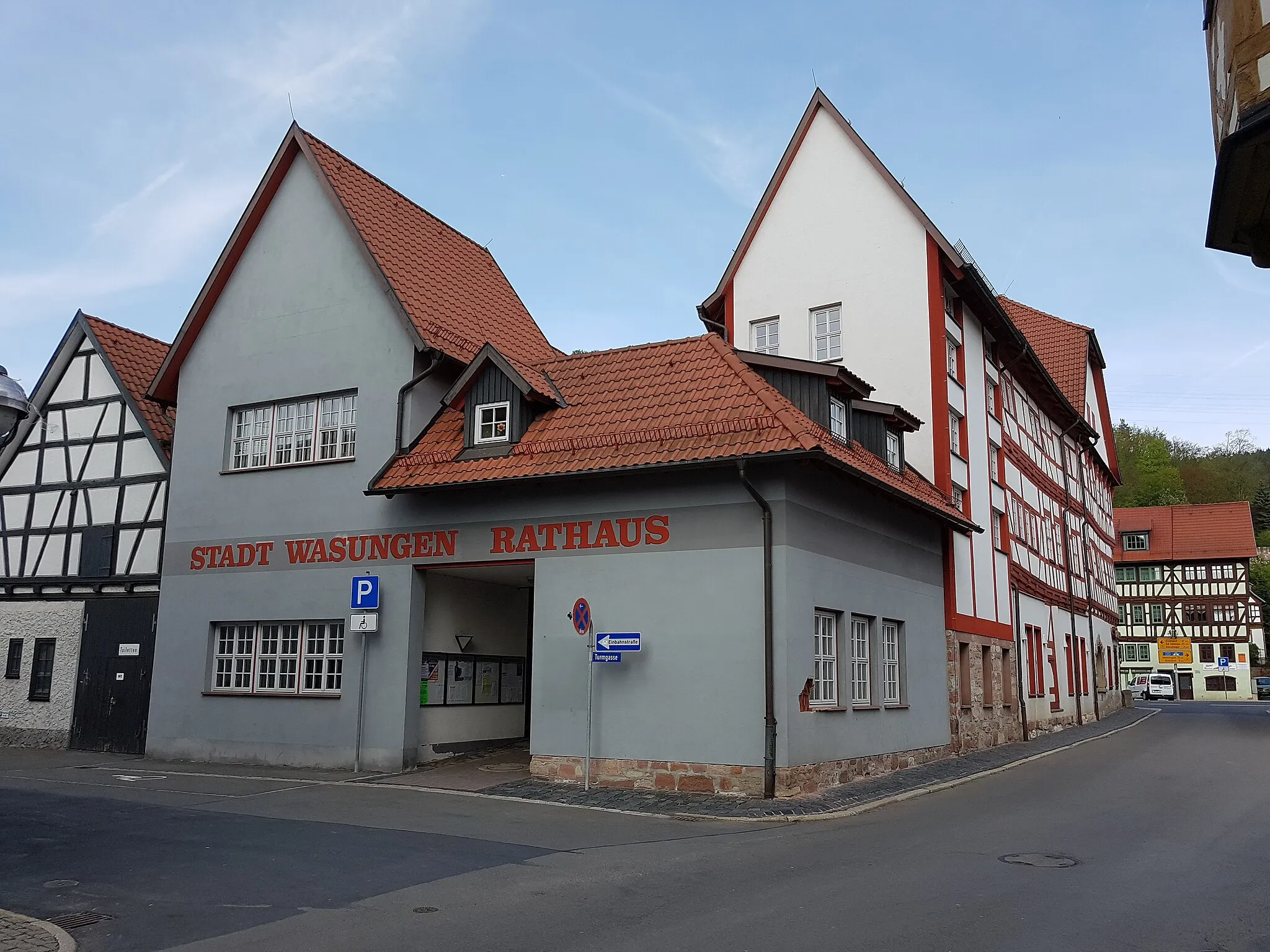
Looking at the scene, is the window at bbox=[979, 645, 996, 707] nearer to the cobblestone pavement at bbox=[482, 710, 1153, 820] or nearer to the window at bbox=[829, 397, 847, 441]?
the cobblestone pavement at bbox=[482, 710, 1153, 820]

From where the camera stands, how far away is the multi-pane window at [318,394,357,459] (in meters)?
20.4

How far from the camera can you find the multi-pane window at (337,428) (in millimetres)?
20406

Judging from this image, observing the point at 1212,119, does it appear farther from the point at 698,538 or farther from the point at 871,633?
the point at 871,633

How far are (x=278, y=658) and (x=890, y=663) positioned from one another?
11.0 meters

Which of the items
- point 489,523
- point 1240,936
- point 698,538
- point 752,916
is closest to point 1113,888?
point 1240,936

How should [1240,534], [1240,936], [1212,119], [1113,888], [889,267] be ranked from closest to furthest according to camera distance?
[1212,119] → [1240,936] → [1113,888] → [889,267] → [1240,534]

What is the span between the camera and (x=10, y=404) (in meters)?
6.70

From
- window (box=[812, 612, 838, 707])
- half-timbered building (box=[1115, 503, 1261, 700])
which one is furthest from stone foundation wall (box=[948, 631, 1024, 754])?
half-timbered building (box=[1115, 503, 1261, 700])

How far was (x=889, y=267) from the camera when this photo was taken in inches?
958

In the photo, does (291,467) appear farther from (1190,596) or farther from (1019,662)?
(1190,596)

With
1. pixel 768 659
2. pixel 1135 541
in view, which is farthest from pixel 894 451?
pixel 1135 541

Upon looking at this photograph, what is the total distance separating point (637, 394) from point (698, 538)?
313 centimetres

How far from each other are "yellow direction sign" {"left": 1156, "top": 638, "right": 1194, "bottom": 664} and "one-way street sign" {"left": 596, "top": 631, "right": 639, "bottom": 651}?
229 ft

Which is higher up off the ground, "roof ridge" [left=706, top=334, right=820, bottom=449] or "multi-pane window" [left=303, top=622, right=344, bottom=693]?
"roof ridge" [left=706, top=334, right=820, bottom=449]
